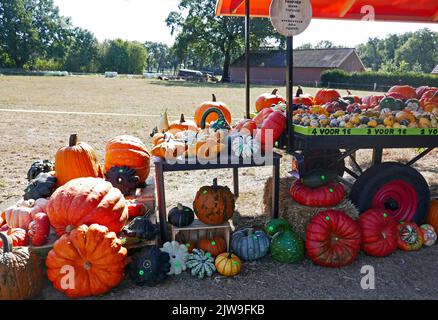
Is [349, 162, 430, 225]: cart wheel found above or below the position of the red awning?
below

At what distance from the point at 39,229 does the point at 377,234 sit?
3316 mm

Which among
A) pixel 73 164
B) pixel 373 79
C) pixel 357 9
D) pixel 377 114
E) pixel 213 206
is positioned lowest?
pixel 213 206

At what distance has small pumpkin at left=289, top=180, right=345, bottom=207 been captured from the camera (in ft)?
14.0

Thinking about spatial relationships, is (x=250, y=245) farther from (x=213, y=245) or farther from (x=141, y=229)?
(x=141, y=229)

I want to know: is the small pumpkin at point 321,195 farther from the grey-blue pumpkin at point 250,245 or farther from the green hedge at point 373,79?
the green hedge at point 373,79

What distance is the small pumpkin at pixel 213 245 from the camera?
4.03 meters

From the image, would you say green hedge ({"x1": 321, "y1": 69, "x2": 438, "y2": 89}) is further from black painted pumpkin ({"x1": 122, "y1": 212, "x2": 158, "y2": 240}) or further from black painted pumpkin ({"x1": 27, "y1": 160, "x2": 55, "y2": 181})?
black painted pumpkin ({"x1": 122, "y1": 212, "x2": 158, "y2": 240})

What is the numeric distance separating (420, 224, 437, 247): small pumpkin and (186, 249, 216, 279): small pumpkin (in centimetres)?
239

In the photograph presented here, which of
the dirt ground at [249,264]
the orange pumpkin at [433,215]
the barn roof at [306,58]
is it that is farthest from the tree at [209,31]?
the orange pumpkin at [433,215]

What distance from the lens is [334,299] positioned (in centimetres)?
335

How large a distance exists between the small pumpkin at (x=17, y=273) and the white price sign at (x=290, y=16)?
10.3ft

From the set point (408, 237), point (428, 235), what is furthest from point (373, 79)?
point (408, 237)

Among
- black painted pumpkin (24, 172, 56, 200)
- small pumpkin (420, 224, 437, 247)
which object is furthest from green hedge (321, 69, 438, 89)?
black painted pumpkin (24, 172, 56, 200)

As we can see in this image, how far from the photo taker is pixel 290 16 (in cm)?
401
